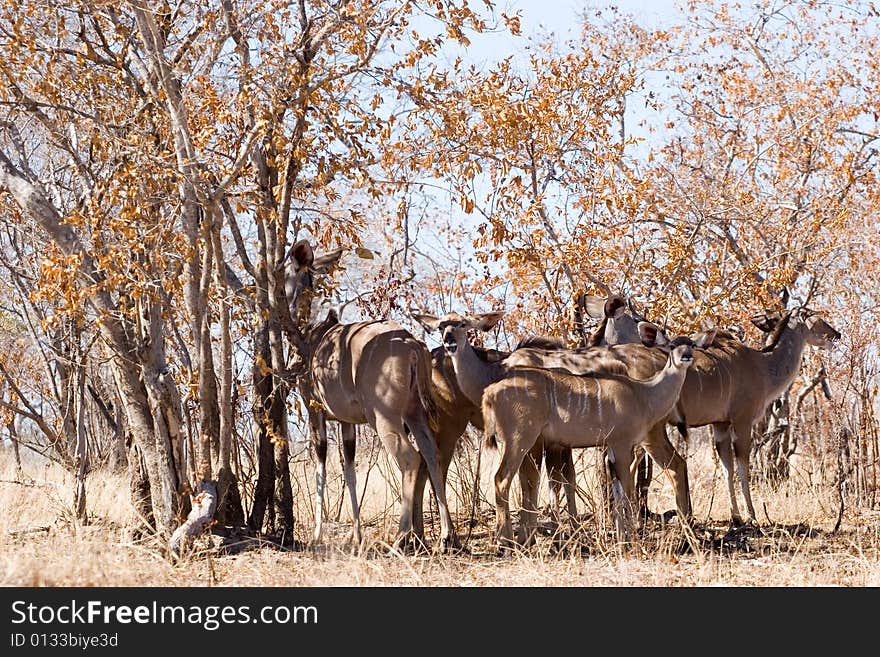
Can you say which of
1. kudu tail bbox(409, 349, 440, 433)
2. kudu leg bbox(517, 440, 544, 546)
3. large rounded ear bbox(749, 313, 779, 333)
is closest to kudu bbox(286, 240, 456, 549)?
kudu tail bbox(409, 349, 440, 433)

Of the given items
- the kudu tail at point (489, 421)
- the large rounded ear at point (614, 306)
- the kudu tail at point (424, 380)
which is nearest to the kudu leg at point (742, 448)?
the large rounded ear at point (614, 306)

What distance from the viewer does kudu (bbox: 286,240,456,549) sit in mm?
10289

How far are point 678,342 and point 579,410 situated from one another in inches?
45.8

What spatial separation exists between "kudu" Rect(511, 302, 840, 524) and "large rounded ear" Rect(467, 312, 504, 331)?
1497 millimetres

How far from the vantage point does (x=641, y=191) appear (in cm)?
1159

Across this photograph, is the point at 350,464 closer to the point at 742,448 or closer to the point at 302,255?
the point at 302,255

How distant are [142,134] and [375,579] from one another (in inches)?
172

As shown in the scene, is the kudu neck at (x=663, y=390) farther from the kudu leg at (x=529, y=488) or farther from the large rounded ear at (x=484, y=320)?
the large rounded ear at (x=484, y=320)

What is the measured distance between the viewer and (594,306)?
12.3 m

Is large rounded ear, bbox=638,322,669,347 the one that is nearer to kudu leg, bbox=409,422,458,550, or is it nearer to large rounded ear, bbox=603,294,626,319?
large rounded ear, bbox=603,294,626,319

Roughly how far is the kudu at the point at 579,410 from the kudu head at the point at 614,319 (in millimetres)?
1242

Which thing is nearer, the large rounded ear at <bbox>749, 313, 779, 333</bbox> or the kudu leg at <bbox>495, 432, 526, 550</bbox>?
the kudu leg at <bbox>495, 432, 526, 550</bbox>

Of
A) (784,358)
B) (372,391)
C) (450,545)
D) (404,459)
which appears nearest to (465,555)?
(450,545)

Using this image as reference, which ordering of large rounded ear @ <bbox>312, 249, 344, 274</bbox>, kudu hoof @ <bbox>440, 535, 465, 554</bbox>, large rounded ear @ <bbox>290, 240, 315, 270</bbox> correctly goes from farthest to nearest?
large rounded ear @ <bbox>312, 249, 344, 274</bbox> → large rounded ear @ <bbox>290, 240, 315, 270</bbox> → kudu hoof @ <bbox>440, 535, 465, 554</bbox>
